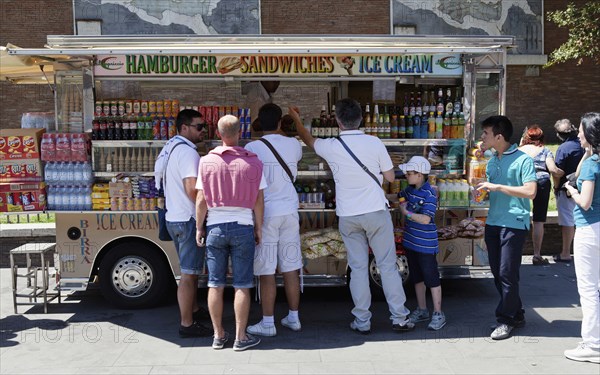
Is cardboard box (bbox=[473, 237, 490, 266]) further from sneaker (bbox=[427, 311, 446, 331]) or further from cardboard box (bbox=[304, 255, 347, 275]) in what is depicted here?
cardboard box (bbox=[304, 255, 347, 275])

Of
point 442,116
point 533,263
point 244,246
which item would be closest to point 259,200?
point 244,246

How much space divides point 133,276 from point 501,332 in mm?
3584

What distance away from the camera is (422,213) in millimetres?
5801

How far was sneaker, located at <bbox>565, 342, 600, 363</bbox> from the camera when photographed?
16.5 feet

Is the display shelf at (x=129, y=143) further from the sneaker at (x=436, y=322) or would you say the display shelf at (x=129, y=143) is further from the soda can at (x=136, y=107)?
the sneaker at (x=436, y=322)

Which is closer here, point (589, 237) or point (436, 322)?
point (589, 237)

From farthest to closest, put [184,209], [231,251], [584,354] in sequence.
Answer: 1. [184,209]
2. [231,251]
3. [584,354]

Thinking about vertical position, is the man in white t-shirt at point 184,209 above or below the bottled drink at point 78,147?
below

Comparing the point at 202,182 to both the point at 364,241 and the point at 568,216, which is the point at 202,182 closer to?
the point at 364,241

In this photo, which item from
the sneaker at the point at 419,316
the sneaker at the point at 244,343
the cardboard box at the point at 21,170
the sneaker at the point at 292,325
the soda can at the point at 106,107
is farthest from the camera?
the soda can at the point at 106,107

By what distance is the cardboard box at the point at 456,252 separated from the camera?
679cm

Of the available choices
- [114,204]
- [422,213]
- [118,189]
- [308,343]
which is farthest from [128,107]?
[422,213]

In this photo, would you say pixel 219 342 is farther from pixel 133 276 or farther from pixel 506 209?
pixel 506 209

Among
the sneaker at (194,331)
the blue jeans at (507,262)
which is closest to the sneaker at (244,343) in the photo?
the sneaker at (194,331)
